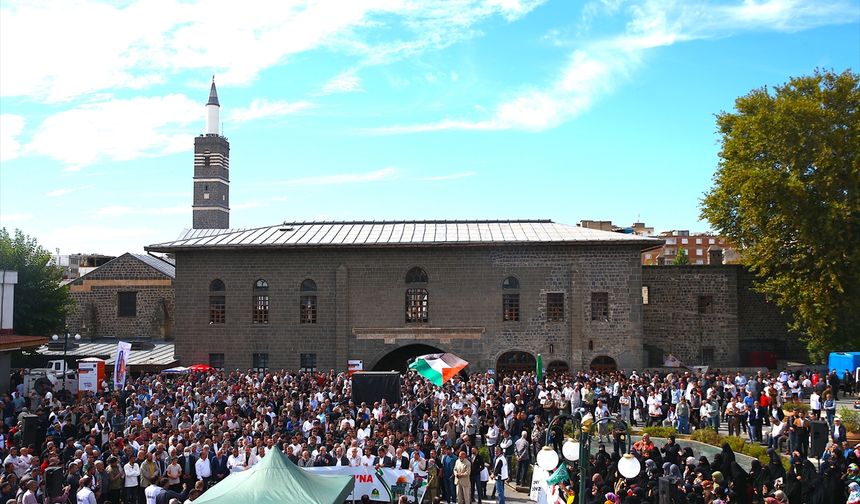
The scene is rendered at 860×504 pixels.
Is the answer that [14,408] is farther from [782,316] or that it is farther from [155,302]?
[782,316]

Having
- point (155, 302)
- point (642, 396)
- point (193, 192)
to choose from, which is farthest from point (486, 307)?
point (193, 192)

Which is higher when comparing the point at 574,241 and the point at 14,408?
the point at 574,241

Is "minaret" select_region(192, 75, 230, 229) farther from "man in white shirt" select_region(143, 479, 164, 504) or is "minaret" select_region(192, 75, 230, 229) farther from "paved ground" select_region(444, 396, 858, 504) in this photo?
"man in white shirt" select_region(143, 479, 164, 504)

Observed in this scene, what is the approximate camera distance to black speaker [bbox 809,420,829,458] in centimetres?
2019

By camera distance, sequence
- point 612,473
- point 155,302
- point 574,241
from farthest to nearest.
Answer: point 155,302 → point 574,241 → point 612,473

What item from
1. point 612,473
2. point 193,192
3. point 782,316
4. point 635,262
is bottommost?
point 612,473

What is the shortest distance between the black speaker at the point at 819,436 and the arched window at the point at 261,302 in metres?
23.6

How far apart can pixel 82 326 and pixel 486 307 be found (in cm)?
2544

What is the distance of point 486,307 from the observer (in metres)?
35.3

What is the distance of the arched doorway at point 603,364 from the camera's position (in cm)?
3484

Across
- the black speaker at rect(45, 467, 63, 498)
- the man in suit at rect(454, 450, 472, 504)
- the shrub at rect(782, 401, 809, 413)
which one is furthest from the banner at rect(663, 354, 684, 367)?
the black speaker at rect(45, 467, 63, 498)

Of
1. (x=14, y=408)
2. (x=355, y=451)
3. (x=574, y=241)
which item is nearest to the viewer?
(x=355, y=451)

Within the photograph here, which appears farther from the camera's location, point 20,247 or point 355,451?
point 20,247

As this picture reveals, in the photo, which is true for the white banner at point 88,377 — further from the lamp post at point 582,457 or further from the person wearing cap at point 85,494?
the lamp post at point 582,457
